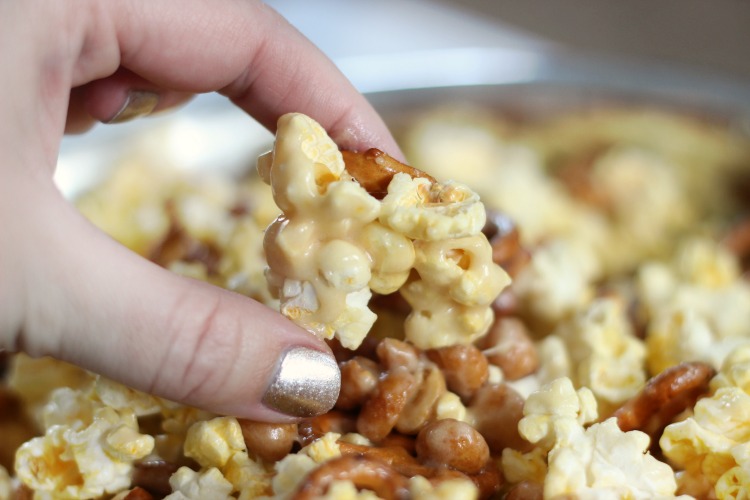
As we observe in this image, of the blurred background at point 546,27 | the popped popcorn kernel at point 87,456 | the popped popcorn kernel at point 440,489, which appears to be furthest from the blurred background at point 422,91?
the popped popcorn kernel at point 440,489

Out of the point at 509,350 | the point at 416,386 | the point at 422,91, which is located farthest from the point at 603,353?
the point at 422,91

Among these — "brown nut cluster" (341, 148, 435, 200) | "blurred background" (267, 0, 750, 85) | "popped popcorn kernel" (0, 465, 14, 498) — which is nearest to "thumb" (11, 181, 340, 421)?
"brown nut cluster" (341, 148, 435, 200)

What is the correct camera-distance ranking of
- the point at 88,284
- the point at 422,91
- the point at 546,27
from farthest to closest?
the point at 546,27, the point at 422,91, the point at 88,284

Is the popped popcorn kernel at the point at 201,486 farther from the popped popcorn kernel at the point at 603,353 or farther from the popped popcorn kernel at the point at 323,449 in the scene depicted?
the popped popcorn kernel at the point at 603,353

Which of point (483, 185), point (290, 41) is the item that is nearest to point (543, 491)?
point (290, 41)

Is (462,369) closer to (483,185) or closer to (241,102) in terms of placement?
(241,102)

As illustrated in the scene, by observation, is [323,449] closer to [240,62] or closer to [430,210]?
[430,210]

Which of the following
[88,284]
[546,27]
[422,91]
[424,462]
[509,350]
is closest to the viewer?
[88,284]

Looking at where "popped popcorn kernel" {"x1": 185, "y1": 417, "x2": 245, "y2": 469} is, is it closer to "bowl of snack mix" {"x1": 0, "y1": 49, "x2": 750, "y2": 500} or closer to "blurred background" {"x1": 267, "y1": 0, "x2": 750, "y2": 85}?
"bowl of snack mix" {"x1": 0, "y1": 49, "x2": 750, "y2": 500}
